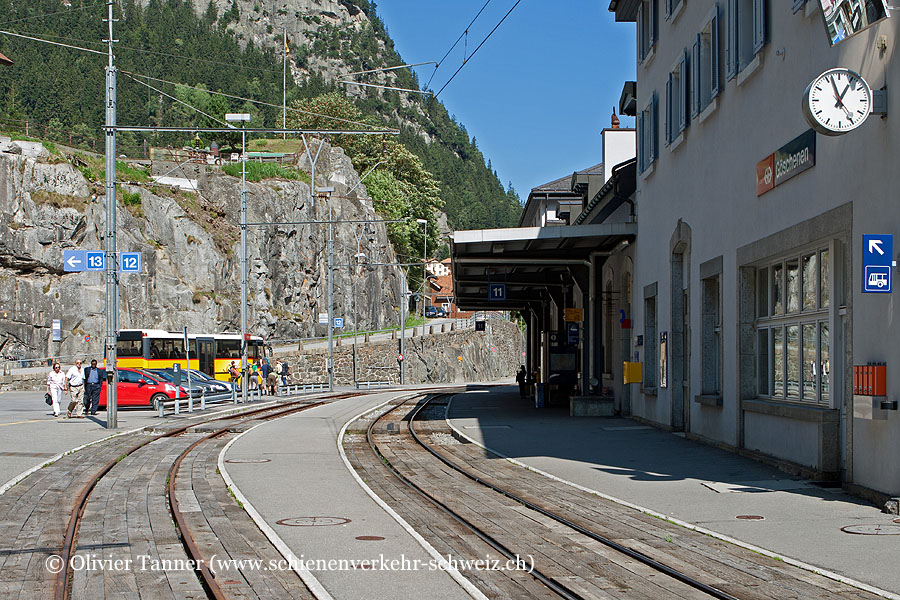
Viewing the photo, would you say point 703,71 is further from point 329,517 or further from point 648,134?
point 329,517

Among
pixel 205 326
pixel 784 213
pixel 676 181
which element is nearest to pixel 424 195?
pixel 205 326

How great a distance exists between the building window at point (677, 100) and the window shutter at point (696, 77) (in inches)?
25.9

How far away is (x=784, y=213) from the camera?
14750 millimetres

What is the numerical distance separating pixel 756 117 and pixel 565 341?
2095 centimetres

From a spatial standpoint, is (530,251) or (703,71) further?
(530,251)

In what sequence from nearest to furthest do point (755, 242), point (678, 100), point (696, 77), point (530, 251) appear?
point (755, 242), point (696, 77), point (678, 100), point (530, 251)

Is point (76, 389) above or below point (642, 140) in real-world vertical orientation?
below

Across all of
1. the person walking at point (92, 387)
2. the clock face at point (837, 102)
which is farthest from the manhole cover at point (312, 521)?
the person walking at point (92, 387)

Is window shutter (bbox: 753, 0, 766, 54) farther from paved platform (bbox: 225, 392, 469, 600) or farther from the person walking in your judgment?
the person walking

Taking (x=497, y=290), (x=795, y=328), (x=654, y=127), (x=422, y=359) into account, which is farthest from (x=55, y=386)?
(x=422, y=359)

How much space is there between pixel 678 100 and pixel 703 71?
250cm

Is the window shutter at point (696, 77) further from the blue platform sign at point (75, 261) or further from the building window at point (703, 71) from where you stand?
the blue platform sign at point (75, 261)

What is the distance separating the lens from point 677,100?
73.8 feet

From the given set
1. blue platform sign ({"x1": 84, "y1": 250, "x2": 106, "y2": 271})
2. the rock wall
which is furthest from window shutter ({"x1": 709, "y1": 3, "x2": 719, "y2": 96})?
the rock wall
